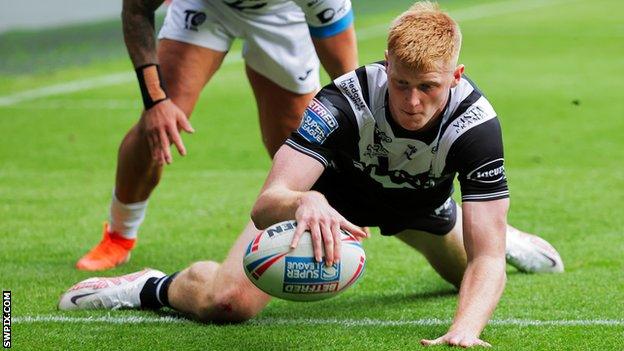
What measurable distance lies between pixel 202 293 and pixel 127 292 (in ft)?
1.73

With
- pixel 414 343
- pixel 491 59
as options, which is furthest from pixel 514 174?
pixel 491 59

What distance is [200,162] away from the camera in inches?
468

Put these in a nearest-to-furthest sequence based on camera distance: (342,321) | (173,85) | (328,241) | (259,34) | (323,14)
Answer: (328,241) < (342,321) < (323,14) < (173,85) < (259,34)

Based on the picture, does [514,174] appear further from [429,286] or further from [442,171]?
[442,171]

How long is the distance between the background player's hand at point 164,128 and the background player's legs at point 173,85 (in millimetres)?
559

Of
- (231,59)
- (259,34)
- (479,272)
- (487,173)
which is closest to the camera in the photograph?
(479,272)

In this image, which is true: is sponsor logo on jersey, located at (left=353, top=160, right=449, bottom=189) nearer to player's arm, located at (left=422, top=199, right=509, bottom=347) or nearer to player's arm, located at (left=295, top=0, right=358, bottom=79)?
player's arm, located at (left=422, top=199, right=509, bottom=347)

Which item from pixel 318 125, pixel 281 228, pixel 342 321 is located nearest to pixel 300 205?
pixel 281 228

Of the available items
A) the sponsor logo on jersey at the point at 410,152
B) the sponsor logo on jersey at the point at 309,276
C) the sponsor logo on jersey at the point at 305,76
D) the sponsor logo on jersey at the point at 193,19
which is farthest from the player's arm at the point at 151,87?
the sponsor logo on jersey at the point at 309,276

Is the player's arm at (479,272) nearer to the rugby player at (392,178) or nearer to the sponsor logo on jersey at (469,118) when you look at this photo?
the rugby player at (392,178)

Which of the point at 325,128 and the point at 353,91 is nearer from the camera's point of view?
the point at 325,128

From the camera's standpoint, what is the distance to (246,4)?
7.54 meters

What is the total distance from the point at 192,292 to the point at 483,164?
1649mm

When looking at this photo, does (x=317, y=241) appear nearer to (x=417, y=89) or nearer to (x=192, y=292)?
(x=417, y=89)
